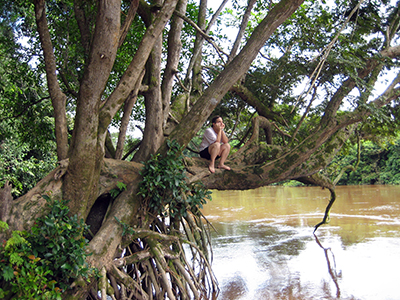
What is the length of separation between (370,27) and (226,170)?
403 centimetres

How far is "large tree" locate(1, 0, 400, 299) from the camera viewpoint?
394 cm

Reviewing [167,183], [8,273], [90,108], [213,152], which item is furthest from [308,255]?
[8,273]

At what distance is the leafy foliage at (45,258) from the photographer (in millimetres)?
3166

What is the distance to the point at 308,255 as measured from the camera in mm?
7582

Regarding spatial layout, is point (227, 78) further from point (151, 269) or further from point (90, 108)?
point (151, 269)

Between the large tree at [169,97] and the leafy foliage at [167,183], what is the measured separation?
13cm

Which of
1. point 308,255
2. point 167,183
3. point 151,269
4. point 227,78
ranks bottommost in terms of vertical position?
point 308,255

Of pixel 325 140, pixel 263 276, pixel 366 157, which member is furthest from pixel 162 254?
pixel 366 157

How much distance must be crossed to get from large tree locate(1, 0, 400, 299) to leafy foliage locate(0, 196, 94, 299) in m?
0.22

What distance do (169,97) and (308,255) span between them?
14.5 feet

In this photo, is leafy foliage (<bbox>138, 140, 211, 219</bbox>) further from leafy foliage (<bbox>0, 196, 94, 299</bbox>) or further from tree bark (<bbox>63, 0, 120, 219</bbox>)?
leafy foliage (<bbox>0, 196, 94, 299</bbox>)

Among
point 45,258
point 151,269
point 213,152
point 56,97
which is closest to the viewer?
point 45,258

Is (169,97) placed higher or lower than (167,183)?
higher

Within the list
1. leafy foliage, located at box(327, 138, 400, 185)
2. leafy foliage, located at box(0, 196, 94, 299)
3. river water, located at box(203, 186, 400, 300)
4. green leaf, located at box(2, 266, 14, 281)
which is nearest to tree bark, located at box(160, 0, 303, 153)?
leafy foliage, located at box(0, 196, 94, 299)
